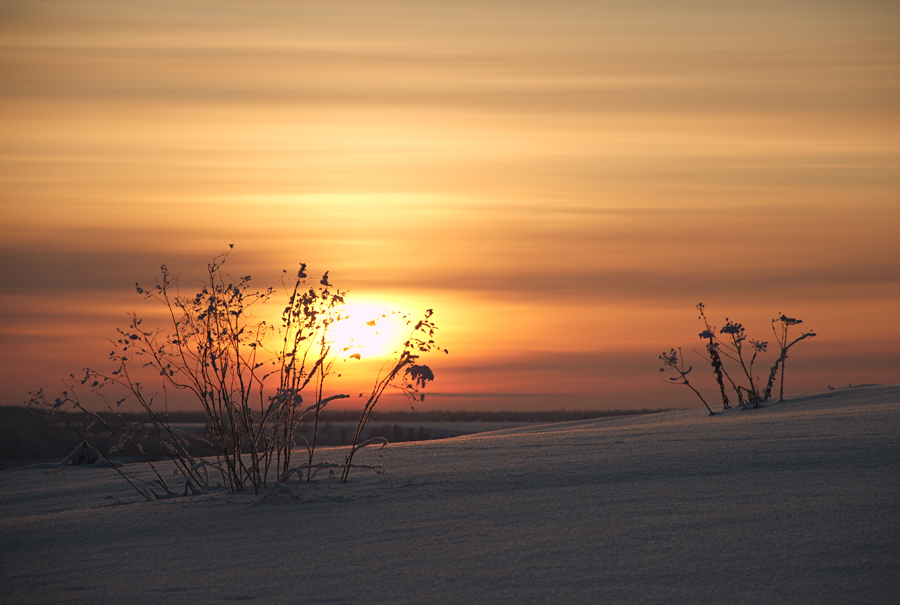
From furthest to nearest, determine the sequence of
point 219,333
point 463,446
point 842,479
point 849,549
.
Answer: point 463,446 → point 219,333 → point 842,479 → point 849,549

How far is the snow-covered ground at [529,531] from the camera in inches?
116

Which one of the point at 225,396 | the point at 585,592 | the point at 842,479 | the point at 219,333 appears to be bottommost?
the point at 585,592

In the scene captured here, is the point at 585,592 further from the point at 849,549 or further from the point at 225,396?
the point at 225,396

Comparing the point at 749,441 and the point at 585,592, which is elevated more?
the point at 749,441

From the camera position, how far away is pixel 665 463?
188 inches

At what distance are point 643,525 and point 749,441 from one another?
208cm

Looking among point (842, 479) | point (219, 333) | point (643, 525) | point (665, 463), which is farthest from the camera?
point (219, 333)

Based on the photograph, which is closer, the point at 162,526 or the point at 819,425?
the point at 162,526

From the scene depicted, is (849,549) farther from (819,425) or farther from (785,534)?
(819,425)

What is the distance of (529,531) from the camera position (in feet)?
11.9

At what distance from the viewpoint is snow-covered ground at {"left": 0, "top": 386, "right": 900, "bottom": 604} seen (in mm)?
2945

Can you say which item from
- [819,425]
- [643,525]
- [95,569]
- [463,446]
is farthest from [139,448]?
[819,425]

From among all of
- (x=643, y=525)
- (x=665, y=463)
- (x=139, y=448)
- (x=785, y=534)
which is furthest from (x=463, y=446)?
(x=785, y=534)

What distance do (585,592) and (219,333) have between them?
3.32m
